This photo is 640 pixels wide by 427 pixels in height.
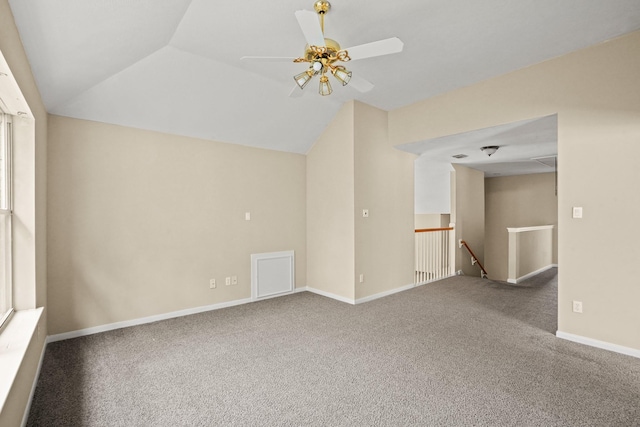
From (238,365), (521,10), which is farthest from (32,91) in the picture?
(521,10)

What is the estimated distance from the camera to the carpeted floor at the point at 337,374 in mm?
1958

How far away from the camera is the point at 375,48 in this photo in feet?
7.30

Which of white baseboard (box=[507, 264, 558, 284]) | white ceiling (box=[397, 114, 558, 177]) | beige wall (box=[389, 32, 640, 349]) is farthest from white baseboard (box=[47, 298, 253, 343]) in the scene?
white baseboard (box=[507, 264, 558, 284])

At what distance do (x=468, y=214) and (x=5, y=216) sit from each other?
24.8ft

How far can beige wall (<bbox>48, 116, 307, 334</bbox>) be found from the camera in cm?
318

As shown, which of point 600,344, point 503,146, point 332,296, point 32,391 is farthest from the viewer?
point 503,146

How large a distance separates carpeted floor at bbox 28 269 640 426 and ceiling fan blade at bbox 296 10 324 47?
99.4 inches

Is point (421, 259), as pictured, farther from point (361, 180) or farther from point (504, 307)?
point (361, 180)

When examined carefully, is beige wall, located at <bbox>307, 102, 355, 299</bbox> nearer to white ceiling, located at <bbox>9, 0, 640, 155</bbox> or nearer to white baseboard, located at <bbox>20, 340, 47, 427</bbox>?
white ceiling, located at <bbox>9, 0, 640, 155</bbox>

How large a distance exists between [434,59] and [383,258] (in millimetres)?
2807

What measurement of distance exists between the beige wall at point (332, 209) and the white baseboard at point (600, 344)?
241 centimetres

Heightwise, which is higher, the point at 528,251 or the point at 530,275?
the point at 528,251

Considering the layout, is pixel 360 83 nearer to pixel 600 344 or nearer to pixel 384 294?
pixel 384 294

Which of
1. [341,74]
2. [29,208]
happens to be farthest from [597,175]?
[29,208]
